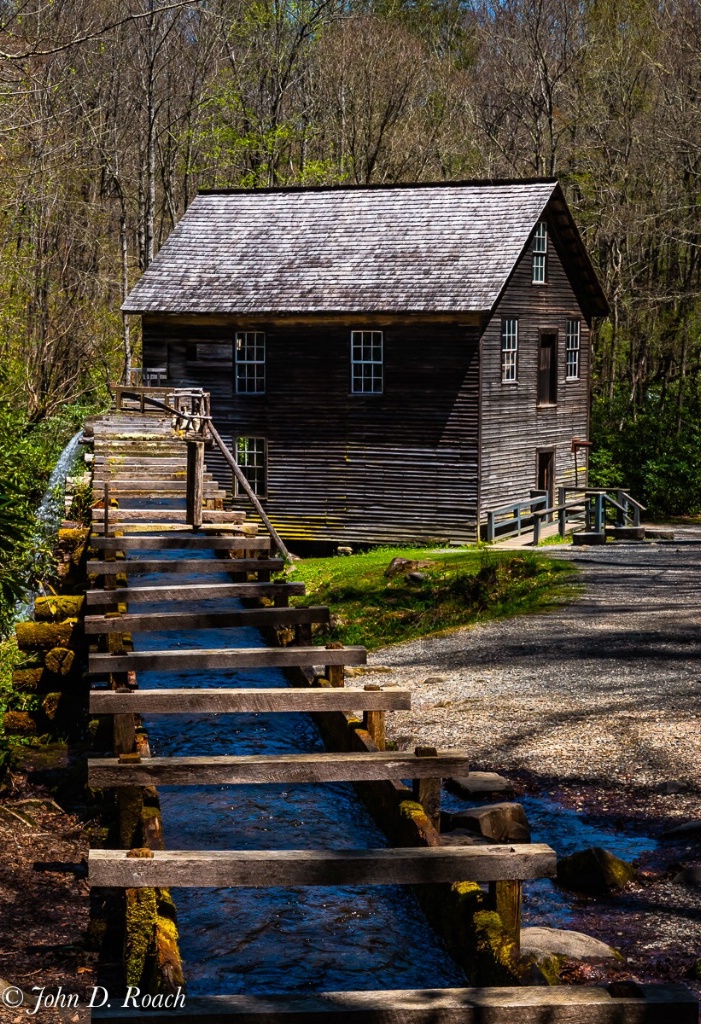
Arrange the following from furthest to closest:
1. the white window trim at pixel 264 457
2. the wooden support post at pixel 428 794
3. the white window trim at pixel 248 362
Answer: the white window trim at pixel 264 457 → the white window trim at pixel 248 362 → the wooden support post at pixel 428 794

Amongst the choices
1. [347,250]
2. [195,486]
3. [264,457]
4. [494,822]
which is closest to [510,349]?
[347,250]

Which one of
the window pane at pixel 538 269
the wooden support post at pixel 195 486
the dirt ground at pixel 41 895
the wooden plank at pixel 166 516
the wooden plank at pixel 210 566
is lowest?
the dirt ground at pixel 41 895

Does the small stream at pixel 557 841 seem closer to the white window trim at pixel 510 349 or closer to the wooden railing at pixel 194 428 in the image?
the wooden railing at pixel 194 428

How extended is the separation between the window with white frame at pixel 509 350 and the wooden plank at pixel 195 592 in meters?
20.6

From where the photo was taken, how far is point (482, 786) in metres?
13.1

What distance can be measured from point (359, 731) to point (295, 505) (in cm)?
2480

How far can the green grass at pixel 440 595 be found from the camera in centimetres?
2175

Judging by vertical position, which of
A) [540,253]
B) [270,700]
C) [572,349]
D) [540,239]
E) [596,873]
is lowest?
[596,873]

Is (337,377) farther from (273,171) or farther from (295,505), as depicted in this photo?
(273,171)

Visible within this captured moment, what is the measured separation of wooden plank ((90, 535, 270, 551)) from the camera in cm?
1548

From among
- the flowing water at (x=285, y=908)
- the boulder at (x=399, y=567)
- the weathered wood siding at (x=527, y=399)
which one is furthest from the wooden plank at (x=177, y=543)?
the weathered wood siding at (x=527, y=399)

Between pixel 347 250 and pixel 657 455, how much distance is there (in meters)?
13.4

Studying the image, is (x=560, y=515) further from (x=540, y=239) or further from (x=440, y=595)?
(x=440, y=595)

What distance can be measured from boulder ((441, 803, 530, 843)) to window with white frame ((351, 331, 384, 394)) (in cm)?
2207
